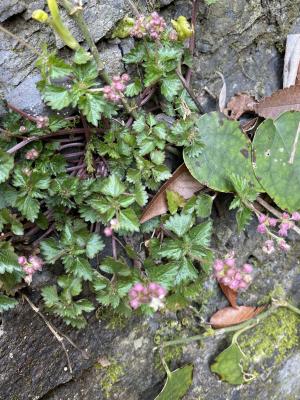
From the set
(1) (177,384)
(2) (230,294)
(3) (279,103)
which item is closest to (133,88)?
(3) (279,103)

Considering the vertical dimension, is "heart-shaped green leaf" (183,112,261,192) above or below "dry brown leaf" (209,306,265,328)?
above

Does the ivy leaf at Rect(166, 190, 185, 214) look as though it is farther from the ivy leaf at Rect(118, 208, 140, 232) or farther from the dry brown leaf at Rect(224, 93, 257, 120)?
the dry brown leaf at Rect(224, 93, 257, 120)

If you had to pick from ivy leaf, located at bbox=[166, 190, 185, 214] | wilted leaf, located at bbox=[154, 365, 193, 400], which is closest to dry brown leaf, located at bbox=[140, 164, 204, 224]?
ivy leaf, located at bbox=[166, 190, 185, 214]

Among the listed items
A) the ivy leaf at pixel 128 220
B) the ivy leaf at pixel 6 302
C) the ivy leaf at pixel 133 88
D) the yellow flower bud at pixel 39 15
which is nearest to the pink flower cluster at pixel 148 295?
the ivy leaf at pixel 128 220

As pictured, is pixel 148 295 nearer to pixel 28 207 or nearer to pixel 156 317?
pixel 28 207

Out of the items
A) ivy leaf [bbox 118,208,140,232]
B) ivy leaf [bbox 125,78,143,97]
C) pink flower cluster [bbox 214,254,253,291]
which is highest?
ivy leaf [bbox 125,78,143,97]

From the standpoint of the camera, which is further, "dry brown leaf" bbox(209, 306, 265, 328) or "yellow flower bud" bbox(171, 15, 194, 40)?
"dry brown leaf" bbox(209, 306, 265, 328)

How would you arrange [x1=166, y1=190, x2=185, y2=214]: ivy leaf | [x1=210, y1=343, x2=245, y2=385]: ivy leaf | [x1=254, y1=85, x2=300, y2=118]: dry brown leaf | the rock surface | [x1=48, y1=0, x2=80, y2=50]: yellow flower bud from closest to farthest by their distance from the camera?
[x1=48, y1=0, x2=80, y2=50]: yellow flower bud, the rock surface, [x1=166, y1=190, x2=185, y2=214]: ivy leaf, [x1=254, y1=85, x2=300, y2=118]: dry brown leaf, [x1=210, y1=343, x2=245, y2=385]: ivy leaf
